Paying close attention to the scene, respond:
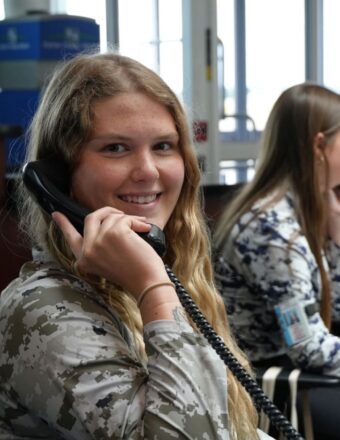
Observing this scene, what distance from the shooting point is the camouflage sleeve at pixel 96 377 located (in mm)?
1036

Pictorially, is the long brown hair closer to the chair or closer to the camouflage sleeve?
the chair

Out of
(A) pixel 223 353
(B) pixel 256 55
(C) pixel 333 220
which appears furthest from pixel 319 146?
(B) pixel 256 55

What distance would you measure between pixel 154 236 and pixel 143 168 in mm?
129

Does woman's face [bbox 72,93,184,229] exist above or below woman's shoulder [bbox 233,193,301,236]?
above

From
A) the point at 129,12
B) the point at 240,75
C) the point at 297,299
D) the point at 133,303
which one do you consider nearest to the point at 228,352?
the point at 133,303

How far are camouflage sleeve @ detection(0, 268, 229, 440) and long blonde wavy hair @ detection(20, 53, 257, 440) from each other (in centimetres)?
13

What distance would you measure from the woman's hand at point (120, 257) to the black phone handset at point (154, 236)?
0.05 metres

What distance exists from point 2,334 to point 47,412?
12 centimetres

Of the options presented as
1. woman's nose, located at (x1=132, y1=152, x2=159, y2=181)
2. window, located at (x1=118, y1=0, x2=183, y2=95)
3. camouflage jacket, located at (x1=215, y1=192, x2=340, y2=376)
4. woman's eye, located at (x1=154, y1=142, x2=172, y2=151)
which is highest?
window, located at (x1=118, y1=0, x2=183, y2=95)

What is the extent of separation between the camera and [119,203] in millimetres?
1295

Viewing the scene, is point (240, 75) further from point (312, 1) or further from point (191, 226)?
point (191, 226)

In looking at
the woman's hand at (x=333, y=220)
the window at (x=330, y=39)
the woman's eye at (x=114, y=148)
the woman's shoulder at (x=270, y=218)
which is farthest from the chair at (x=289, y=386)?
the window at (x=330, y=39)

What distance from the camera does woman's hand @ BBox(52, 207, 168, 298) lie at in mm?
1140

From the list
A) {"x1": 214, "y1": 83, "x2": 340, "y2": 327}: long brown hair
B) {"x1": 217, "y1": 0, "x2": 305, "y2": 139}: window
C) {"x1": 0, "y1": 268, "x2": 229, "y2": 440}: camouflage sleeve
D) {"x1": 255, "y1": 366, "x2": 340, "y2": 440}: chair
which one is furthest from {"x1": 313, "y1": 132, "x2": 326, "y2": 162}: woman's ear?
{"x1": 217, "y1": 0, "x2": 305, "y2": 139}: window
